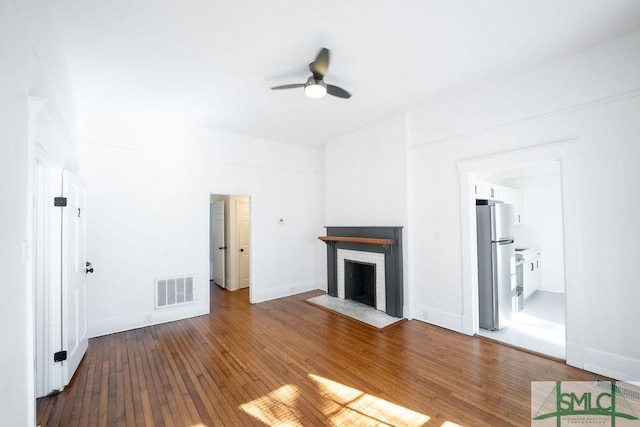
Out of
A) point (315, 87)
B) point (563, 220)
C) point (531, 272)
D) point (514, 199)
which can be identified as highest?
point (315, 87)

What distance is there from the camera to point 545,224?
5.48 metres

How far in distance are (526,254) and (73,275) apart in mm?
6399

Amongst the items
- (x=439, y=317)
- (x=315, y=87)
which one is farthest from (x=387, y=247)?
(x=315, y=87)

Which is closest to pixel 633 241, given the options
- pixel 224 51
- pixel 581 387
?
pixel 581 387

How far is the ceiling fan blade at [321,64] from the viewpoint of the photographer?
2523 millimetres

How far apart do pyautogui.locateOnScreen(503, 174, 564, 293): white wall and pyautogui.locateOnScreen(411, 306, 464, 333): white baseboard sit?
10.5ft

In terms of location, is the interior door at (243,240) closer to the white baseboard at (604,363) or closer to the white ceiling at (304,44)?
the white ceiling at (304,44)

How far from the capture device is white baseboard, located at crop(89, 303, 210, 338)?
143 inches

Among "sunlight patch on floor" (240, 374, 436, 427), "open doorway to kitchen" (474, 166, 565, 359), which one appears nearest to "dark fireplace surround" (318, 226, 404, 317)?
"open doorway to kitchen" (474, 166, 565, 359)

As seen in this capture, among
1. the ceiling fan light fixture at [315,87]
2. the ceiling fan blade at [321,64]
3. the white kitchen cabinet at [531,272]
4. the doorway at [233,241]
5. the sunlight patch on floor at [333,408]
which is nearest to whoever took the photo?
the sunlight patch on floor at [333,408]

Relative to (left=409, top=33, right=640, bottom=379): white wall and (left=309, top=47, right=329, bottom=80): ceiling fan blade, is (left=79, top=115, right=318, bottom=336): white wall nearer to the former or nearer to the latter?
(left=309, top=47, right=329, bottom=80): ceiling fan blade

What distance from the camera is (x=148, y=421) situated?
6.83 ft

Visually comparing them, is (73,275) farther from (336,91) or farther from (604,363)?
(604,363)

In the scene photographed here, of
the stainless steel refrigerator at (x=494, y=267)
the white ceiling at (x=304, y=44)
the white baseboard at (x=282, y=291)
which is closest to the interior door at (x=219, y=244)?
the white baseboard at (x=282, y=291)
